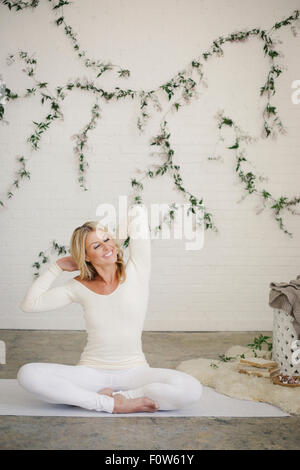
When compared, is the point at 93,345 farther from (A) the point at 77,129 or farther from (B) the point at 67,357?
(A) the point at 77,129

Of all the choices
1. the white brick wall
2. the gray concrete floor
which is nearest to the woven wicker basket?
the gray concrete floor

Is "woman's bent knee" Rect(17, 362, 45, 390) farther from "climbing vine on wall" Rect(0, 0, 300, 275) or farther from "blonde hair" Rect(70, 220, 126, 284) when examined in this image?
"climbing vine on wall" Rect(0, 0, 300, 275)

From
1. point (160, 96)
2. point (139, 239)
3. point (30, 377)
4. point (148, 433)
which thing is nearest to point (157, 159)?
point (160, 96)

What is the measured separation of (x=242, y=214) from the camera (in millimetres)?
4602

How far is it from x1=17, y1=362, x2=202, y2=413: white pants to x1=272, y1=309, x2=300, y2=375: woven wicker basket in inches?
34.3

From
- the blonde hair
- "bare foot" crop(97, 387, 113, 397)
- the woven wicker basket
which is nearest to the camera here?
"bare foot" crop(97, 387, 113, 397)

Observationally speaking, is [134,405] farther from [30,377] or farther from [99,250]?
[99,250]

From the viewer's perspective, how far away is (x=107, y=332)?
265 cm

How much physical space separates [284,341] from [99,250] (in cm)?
131

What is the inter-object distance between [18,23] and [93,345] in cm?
304

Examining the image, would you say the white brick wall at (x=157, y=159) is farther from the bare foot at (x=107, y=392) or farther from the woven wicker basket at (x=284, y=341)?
the bare foot at (x=107, y=392)

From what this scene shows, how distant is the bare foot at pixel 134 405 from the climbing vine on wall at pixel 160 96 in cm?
227

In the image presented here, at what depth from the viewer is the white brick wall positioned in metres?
4.50
